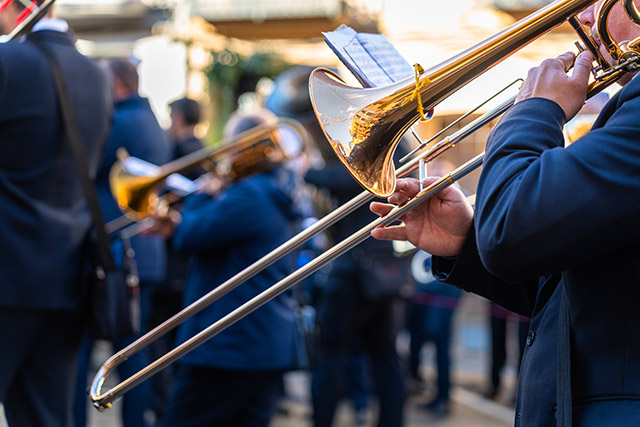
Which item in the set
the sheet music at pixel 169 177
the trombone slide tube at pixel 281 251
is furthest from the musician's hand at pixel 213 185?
the trombone slide tube at pixel 281 251

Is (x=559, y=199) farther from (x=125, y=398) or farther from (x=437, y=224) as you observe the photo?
(x=125, y=398)

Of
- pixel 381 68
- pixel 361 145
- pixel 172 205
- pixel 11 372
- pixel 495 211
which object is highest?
pixel 172 205

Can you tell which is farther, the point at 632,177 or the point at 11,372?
the point at 11,372

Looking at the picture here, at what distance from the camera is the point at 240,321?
3090mm

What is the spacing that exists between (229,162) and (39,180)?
3.46 feet

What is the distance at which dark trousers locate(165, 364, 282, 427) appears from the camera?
297cm

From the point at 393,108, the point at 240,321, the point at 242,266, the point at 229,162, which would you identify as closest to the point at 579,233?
the point at 393,108

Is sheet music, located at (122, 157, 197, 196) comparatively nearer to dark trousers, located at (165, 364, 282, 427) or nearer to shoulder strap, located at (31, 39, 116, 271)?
dark trousers, located at (165, 364, 282, 427)

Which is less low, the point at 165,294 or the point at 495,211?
the point at 165,294

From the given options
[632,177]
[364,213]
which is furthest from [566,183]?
[364,213]

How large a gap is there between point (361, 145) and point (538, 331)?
0.44 meters

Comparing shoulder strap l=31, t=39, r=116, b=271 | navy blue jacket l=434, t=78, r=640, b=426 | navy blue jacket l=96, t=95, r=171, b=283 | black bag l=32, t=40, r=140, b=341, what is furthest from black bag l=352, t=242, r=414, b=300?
navy blue jacket l=434, t=78, r=640, b=426

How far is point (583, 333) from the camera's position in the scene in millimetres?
1278

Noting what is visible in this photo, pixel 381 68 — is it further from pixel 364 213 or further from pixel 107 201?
pixel 107 201
